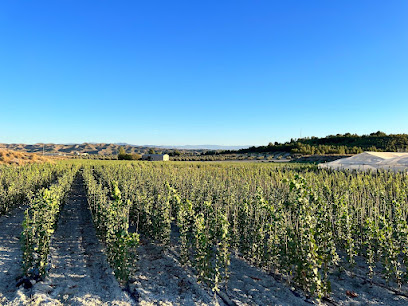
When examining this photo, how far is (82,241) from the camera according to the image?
27.2 feet

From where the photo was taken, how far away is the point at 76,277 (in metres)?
5.82

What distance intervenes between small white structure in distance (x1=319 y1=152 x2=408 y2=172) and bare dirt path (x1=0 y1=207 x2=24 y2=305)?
2609cm

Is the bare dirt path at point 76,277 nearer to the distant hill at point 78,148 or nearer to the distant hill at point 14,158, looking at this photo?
the distant hill at point 14,158

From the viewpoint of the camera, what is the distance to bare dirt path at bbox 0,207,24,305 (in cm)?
507

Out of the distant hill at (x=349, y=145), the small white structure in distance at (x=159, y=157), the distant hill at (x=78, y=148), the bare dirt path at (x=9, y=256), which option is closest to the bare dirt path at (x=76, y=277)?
the bare dirt path at (x=9, y=256)

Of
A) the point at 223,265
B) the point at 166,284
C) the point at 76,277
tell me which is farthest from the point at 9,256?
the point at 223,265

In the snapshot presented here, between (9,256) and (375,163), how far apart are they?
2813cm

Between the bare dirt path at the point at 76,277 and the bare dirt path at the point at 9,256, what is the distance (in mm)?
351

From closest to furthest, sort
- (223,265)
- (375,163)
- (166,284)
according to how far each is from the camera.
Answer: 1. (223,265)
2. (166,284)
3. (375,163)

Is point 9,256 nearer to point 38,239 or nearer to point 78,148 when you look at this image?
point 38,239

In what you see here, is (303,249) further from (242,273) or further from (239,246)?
(239,246)

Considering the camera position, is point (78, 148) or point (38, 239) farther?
point (78, 148)

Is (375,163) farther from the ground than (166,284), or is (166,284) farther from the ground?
(375,163)

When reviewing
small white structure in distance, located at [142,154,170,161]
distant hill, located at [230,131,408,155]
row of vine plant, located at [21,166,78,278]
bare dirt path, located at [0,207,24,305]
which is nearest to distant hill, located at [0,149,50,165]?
small white structure in distance, located at [142,154,170,161]
